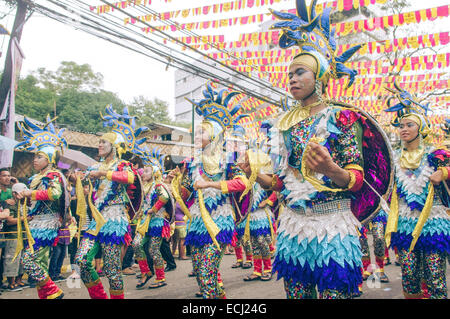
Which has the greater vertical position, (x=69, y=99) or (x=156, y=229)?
(x=69, y=99)

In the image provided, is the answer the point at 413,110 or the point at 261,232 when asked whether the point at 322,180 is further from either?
the point at 261,232

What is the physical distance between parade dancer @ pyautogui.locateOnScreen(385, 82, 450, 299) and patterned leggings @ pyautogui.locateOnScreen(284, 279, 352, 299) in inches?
61.7

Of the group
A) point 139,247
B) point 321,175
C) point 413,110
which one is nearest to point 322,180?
point 321,175

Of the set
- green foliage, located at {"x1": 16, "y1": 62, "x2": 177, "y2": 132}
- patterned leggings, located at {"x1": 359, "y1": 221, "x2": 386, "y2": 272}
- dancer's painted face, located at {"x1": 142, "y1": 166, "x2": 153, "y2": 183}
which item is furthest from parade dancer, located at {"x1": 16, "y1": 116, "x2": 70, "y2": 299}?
green foliage, located at {"x1": 16, "y1": 62, "x2": 177, "y2": 132}

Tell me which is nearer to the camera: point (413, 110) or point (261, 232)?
point (413, 110)

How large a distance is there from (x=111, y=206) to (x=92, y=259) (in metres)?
0.70

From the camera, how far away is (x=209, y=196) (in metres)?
3.89

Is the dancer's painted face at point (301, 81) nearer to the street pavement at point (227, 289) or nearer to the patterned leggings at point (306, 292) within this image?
the patterned leggings at point (306, 292)

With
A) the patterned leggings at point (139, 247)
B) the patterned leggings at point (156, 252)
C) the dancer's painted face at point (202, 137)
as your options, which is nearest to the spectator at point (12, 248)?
Result: the patterned leggings at point (139, 247)

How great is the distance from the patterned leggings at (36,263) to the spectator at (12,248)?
1.95 m

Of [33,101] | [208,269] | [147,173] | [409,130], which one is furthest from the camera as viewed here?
[33,101]

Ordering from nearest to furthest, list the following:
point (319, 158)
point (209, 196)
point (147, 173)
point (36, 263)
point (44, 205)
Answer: point (319, 158)
point (209, 196)
point (36, 263)
point (44, 205)
point (147, 173)

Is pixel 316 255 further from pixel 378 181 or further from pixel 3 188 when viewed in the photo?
pixel 3 188

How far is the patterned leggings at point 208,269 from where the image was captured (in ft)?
11.1
